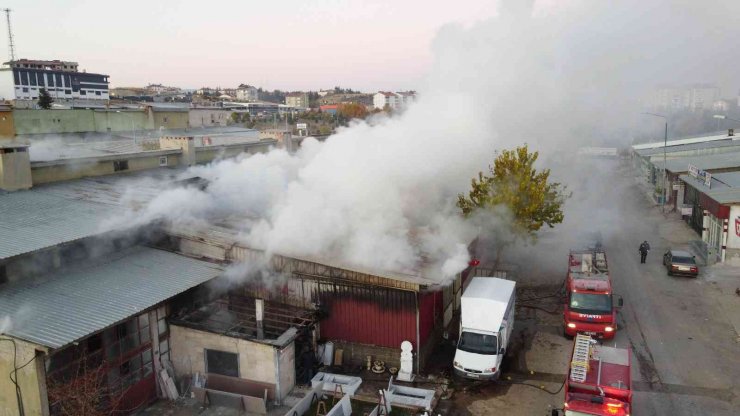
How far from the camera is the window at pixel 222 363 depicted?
49.3ft

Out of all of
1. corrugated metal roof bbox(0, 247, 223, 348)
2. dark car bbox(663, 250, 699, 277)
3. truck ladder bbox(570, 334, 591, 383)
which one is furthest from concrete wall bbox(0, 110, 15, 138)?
dark car bbox(663, 250, 699, 277)

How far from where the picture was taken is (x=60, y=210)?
55.5 feet

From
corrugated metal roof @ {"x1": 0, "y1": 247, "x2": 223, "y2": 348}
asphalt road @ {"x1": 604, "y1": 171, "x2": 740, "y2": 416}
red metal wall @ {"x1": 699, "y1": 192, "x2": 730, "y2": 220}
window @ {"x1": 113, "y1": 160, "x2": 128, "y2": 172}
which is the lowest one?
asphalt road @ {"x1": 604, "y1": 171, "x2": 740, "y2": 416}

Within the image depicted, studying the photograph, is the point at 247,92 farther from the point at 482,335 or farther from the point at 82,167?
the point at 482,335

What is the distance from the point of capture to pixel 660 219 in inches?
1459

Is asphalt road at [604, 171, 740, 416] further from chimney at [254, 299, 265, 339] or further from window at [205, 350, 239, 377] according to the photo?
window at [205, 350, 239, 377]

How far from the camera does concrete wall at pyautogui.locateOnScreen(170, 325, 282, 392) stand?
14.6 m

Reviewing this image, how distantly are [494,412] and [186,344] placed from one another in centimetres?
851

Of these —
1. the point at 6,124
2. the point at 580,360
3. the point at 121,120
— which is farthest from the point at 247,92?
the point at 580,360

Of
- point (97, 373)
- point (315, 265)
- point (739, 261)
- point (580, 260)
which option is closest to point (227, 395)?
point (97, 373)

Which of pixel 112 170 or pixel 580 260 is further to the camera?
pixel 112 170

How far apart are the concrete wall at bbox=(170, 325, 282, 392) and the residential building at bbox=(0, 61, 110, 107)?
6037cm

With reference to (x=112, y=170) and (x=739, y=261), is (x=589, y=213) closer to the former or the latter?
(x=739, y=261)

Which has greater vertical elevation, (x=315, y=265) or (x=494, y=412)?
(x=315, y=265)
